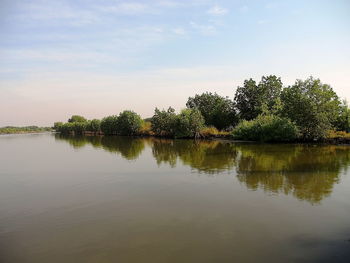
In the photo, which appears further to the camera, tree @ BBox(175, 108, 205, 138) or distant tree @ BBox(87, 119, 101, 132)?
distant tree @ BBox(87, 119, 101, 132)

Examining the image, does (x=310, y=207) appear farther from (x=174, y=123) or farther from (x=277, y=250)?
(x=174, y=123)

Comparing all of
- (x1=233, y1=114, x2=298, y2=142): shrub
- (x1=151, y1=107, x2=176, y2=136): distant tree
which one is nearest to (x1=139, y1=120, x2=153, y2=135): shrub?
(x1=151, y1=107, x2=176, y2=136): distant tree

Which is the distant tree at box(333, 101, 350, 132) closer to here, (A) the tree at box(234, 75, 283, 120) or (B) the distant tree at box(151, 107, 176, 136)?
(A) the tree at box(234, 75, 283, 120)

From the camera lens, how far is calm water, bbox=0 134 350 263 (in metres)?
6.59

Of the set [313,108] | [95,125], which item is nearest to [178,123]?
[313,108]

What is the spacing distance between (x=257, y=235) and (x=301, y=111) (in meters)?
28.7

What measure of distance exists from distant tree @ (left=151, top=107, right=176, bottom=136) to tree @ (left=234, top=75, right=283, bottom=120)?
13.5 m

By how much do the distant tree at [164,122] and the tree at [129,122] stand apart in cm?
969

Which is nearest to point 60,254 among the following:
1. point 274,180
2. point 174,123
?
point 274,180

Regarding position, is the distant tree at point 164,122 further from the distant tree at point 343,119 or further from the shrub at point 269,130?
the distant tree at point 343,119

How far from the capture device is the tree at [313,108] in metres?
31.2

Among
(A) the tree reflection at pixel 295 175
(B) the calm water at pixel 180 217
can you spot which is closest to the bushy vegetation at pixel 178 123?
(A) the tree reflection at pixel 295 175

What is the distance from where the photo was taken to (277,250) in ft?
21.2

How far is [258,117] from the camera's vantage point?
37.9m
